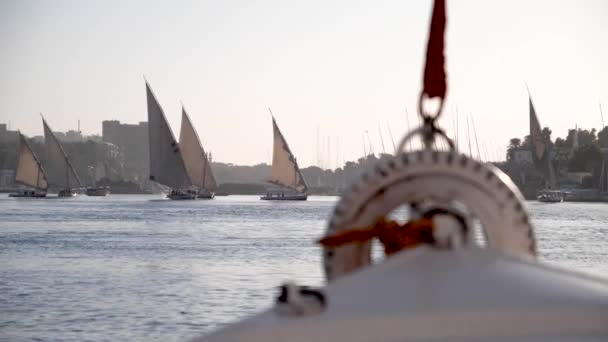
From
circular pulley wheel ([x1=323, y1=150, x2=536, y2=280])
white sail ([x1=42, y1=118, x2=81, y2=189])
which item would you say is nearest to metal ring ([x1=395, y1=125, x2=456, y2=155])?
circular pulley wheel ([x1=323, y1=150, x2=536, y2=280])

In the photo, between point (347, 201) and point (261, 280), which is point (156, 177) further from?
point (347, 201)

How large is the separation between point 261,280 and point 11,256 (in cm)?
1187

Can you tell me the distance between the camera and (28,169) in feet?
356

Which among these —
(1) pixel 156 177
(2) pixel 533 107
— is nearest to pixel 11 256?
(1) pixel 156 177

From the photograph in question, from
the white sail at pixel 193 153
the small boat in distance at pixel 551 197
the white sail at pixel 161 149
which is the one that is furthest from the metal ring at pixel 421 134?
the small boat in distance at pixel 551 197

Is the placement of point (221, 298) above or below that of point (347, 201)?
below

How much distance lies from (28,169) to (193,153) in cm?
2282

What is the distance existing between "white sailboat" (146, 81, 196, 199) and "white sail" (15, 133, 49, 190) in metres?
20.8

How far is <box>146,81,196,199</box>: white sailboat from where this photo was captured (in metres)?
84.1

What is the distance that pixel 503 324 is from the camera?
2701 mm

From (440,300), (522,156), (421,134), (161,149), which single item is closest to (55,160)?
(161,149)

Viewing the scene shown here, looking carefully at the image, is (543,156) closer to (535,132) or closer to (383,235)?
(535,132)

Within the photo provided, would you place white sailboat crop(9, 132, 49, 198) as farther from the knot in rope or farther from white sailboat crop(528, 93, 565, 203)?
the knot in rope

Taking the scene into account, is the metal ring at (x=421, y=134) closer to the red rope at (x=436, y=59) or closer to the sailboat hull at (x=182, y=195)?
the red rope at (x=436, y=59)
